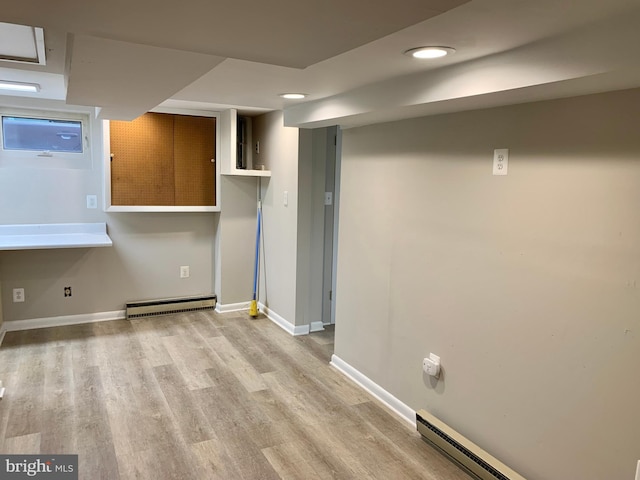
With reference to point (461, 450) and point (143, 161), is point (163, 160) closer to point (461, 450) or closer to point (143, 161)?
point (143, 161)

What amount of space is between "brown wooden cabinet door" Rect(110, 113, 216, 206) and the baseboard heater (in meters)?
3.00

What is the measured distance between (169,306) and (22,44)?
301 cm

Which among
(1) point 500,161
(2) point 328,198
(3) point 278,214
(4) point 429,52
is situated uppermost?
(4) point 429,52

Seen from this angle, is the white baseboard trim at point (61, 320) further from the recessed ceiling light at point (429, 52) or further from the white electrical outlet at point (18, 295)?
the recessed ceiling light at point (429, 52)

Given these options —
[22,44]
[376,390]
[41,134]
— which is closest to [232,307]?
[376,390]

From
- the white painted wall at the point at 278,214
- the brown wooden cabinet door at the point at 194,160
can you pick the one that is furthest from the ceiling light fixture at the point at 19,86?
the white painted wall at the point at 278,214

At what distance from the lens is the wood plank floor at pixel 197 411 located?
2.27 meters

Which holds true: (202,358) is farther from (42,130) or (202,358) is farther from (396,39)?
(396,39)

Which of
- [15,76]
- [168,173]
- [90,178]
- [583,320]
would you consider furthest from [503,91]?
[90,178]

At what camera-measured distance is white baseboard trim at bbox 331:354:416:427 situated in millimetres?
2705

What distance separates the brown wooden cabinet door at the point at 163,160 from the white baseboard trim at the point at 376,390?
7.03 ft

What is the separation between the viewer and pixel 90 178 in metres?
4.11

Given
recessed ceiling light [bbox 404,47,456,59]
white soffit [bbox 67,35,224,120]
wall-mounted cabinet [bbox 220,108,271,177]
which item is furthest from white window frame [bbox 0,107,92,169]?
recessed ceiling light [bbox 404,47,456,59]

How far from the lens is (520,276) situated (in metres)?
2.03
